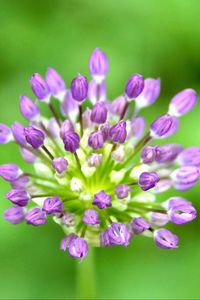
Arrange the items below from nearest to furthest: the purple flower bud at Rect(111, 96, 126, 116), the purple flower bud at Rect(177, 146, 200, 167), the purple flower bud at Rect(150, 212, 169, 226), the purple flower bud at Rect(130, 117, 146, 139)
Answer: the purple flower bud at Rect(150, 212, 169, 226) → the purple flower bud at Rect(177, 146, 200, 167) → the purple flower bud at Rect(111, 96, 126, 116) → the purple flower bud at Rect(130, 117, 146, 139)

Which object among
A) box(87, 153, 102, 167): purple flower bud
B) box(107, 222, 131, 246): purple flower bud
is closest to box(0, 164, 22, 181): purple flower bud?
box(87, 153, 102, 167): purple flower bud

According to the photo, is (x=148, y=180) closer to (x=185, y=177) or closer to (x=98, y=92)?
(x=185, y=177)

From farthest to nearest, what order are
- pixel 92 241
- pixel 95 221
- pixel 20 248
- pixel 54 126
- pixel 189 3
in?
pixel 189 3 → pixel 20 248 → pixel 54 126 → pixel 92 241 → pixel 95 221

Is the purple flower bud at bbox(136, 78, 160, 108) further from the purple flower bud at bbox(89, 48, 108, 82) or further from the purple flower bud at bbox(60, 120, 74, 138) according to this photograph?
the purple flower bud at bbox(60, 120, 74, 138)

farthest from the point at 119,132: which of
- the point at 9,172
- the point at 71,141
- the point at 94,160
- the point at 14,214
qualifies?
the point at 14,214

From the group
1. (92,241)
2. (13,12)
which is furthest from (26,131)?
(13,12)

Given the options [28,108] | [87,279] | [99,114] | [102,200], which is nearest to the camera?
[102,200]

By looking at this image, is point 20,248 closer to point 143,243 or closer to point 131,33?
point 143,243
